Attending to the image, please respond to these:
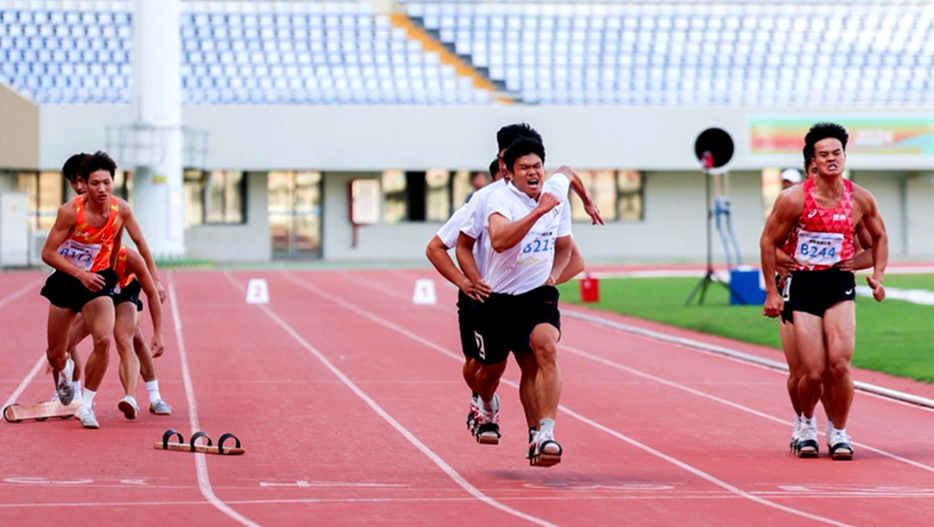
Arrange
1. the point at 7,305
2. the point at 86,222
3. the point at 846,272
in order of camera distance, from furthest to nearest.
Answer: the point at 7,305
the point at 86,222
the point at 846,272

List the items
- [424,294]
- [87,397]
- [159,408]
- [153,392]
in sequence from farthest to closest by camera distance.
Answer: [424,294], [153,392], [159,408], [87,397]

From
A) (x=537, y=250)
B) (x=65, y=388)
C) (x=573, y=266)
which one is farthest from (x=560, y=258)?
(x=65, y=388)

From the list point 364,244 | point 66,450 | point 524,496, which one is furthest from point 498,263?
point 364,244

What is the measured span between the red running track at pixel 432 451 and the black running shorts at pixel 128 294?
0.87 m

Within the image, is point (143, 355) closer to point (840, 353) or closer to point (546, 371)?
point (546, 371)

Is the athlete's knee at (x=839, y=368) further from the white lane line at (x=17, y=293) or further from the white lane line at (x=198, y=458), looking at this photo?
the white lane line at (x=17, y=293)

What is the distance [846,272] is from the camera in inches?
399

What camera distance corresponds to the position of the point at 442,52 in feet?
166

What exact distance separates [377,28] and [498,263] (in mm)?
42732

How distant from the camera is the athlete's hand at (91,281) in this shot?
11.2m

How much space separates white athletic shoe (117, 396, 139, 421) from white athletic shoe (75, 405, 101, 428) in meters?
0.23

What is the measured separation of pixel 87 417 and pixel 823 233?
202 inches

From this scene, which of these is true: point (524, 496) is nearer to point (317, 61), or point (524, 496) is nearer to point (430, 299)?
point (430, 299)

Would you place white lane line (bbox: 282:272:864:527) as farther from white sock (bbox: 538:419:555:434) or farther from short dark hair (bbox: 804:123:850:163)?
short dark hair (bbox: 804:123:850:163)
